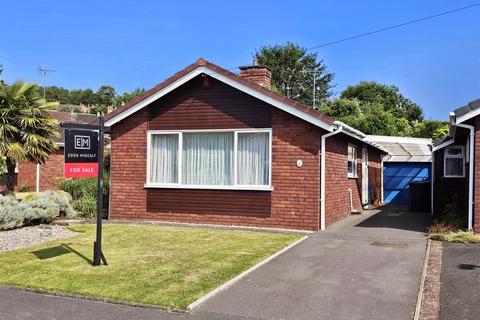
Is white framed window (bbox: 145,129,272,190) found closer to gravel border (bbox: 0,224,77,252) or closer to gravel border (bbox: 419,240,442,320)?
gravel border (bbox: 0,224,77,252)

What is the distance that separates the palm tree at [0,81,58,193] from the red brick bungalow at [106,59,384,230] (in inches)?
92.8

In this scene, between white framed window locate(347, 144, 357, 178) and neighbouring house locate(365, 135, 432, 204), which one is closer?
white framed window locate(347, 144, 357, 178)

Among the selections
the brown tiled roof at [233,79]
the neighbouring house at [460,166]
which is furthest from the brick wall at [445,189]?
the brown tiled roof at [233,79]

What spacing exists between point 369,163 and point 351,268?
505 inches

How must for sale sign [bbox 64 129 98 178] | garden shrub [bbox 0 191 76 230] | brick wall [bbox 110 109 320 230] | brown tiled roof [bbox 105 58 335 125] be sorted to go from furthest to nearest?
brick wall [bbox 110 109 320 230]
garden shrub [bbox 0 191 76 230]
brown tiled roof [bbox 105 58 335 125]
for sale sign [bbox 64 129 98 178]

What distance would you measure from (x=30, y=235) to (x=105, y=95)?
92.6 metres

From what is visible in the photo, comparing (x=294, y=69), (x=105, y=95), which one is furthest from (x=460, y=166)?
(x=105, y=95)

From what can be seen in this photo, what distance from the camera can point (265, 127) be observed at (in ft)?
41.5

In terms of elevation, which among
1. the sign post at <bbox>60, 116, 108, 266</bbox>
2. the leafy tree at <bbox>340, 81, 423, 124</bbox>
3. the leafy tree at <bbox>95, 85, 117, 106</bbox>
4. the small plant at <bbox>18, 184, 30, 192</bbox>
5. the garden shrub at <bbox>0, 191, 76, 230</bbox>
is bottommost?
the garden shrub at <bbox>0, 191, 76, 230</bbox>

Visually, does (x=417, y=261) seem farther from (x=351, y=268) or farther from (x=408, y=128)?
(x=408, y=128)

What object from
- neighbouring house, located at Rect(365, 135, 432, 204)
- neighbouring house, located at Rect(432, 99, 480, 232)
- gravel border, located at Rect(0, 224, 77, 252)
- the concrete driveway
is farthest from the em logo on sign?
neighbouring house, located at Rect(365, 135, 432, 204)

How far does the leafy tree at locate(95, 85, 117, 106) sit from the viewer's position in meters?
97.2

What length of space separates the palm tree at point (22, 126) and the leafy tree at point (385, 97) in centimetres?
5006

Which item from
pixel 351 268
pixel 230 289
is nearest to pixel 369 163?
pixel 351 268
